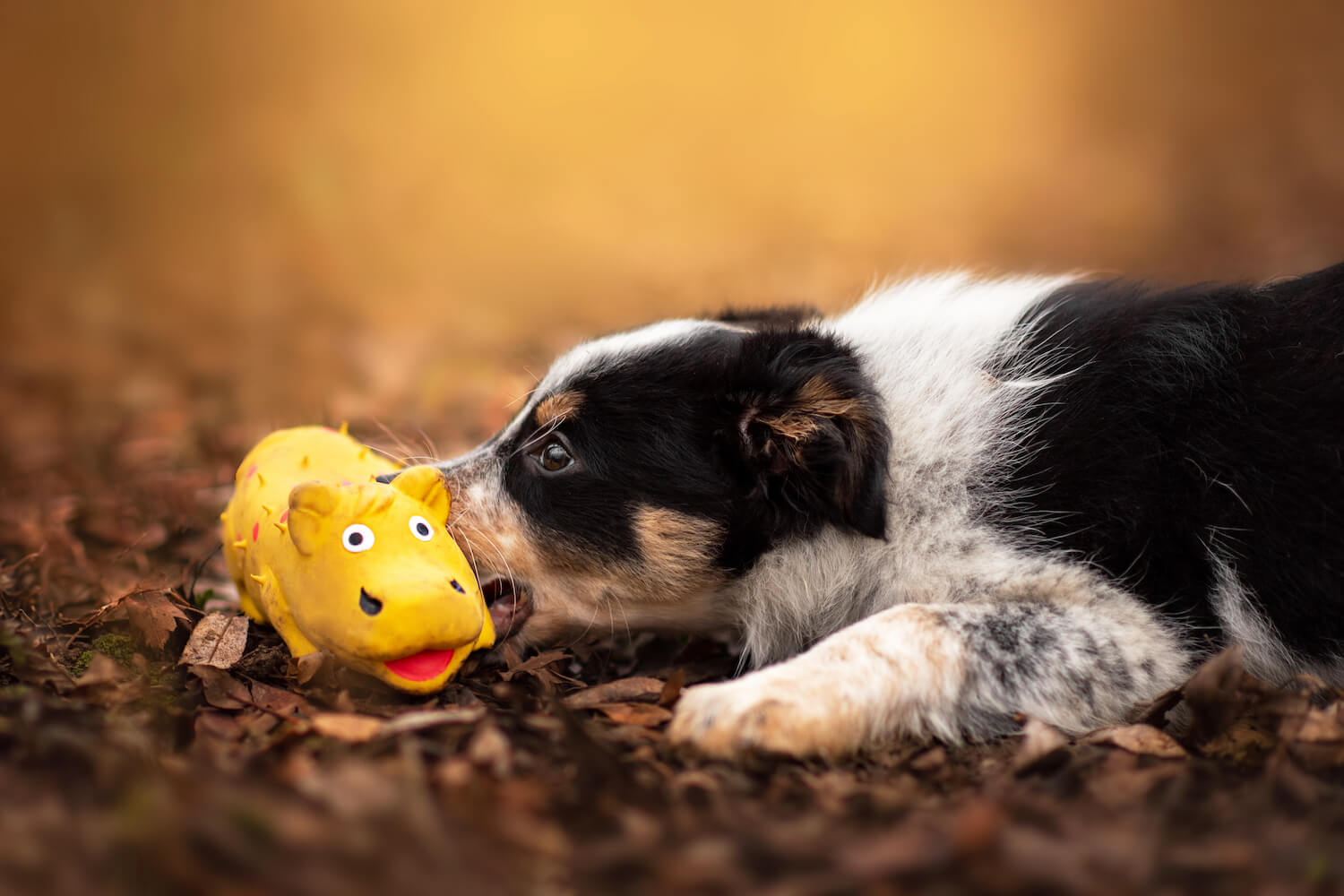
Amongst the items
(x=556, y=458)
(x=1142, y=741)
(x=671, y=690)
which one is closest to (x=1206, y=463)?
(x=1142, y=741)

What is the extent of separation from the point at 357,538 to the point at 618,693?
93 cm

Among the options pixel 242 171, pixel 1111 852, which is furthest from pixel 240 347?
pixel 1111 852

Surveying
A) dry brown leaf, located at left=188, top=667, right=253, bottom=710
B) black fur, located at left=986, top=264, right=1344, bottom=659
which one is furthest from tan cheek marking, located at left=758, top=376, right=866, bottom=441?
dry brown leaf, located at left=188, top=667, right=253, bottom=710

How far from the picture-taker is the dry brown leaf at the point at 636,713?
3.03 meters

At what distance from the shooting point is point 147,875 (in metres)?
1.82

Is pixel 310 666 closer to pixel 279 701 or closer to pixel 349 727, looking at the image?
pixel 279 701

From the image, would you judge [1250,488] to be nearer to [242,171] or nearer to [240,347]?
[240,347]

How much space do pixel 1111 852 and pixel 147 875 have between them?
1.71m

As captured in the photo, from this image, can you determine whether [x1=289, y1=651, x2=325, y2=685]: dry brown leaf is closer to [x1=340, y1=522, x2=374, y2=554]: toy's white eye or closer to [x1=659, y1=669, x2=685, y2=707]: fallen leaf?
[x1=340, y1=522, x2=374, y2=554]: toy's white eye

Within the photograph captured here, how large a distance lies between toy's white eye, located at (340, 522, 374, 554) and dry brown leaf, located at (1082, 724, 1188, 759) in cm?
209

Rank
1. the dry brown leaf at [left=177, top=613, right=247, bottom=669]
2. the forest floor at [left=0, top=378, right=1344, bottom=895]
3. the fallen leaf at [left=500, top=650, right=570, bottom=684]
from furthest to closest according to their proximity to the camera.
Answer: the fallen leaf at [left=500, top=650, right=570, bottom=684] < the dry brown leaf at [left=177, top=613, right=247, bottom=669] < the forest floor at [left=0, top=378, right=1344, bottom=895]

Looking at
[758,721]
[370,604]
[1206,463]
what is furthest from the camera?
[1206,463]

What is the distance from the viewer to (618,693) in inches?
131

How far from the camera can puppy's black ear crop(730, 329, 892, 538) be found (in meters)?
3.27
